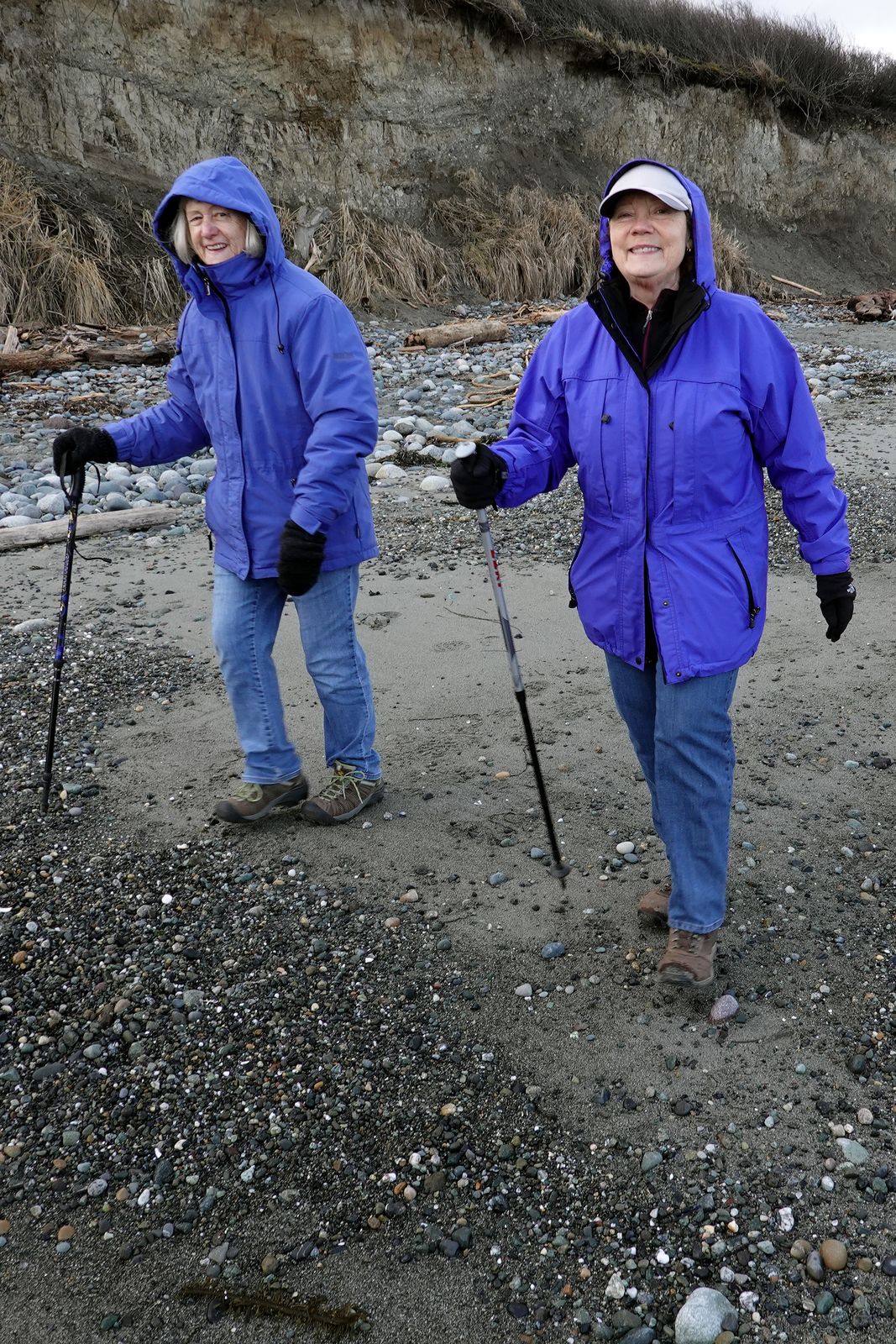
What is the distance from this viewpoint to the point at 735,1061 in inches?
116

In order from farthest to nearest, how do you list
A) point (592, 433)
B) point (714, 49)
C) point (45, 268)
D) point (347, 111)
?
point (714, 49), point (347, 111), point (45, 268), point (592, 433)

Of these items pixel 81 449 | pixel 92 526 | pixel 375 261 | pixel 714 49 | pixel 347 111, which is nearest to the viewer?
pixel 81 449

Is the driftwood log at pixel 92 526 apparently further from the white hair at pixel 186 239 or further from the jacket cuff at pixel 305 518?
the jacket cuff at pixel 305 518

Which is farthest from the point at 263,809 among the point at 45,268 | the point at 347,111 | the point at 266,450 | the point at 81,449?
the point at 347,111

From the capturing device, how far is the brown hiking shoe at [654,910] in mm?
3502

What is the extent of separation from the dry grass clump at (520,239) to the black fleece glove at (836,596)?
739 inches

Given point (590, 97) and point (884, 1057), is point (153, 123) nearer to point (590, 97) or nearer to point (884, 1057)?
point (590, 97)

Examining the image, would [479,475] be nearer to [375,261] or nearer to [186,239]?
[186,239]

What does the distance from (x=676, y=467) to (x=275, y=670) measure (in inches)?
→ 74.5

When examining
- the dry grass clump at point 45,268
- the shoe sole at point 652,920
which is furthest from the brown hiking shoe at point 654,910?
the dry grass clump at point 45,268

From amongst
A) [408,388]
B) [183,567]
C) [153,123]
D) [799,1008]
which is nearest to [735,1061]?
[799,1008]

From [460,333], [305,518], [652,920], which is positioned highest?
[305,518]

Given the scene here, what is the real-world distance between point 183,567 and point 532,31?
21.4m

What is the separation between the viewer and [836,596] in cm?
302
